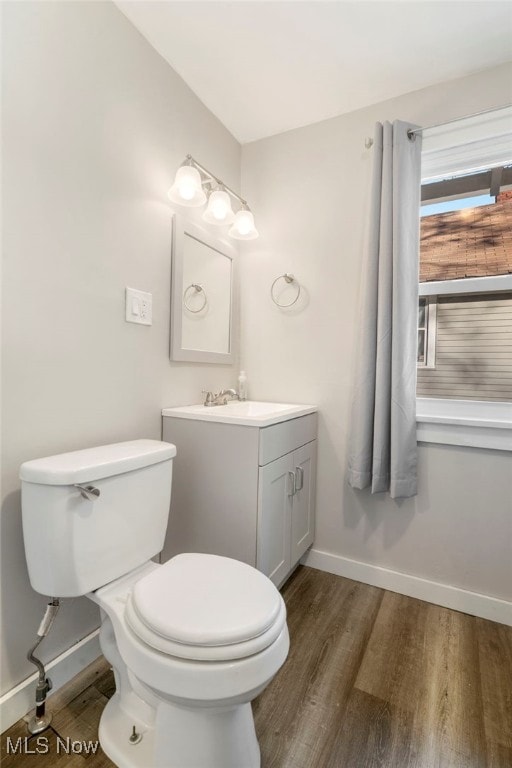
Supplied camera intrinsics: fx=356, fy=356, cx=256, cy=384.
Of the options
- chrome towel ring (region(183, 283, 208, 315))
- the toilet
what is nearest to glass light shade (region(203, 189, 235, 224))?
chrome towel ring (region(183, 283, 208, 315))

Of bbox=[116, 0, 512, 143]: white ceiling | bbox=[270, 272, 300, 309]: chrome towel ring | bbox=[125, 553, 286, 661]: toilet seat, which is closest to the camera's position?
bbox=[125, 553, 286, 661]: toilet seat

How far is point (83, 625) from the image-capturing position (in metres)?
1.23

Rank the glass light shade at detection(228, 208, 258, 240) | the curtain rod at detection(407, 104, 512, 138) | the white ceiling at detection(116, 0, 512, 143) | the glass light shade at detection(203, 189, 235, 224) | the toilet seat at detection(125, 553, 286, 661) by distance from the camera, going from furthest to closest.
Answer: the glass light shade at detection(228, 208, 258, 240), the glass light shade at detection(203, 189, 235, 224), the curtain rod at detection(407, 104, 512, 138), the white ceiling at detection(116, 0, 512, 143), the toilet seat at detection(125, 553, 286, 661)

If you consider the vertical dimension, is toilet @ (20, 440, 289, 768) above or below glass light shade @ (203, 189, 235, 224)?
below

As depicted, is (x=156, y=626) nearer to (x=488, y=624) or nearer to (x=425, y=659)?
(x=425, y=659)

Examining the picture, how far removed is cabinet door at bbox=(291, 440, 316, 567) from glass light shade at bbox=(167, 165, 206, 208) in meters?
1.18

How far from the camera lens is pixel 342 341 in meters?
1.80

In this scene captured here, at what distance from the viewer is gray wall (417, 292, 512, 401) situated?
62.0 inches

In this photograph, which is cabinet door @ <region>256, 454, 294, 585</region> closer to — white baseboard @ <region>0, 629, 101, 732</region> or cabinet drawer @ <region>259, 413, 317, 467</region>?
cabinet drawer @ <region>259, 413, 317, 467</region>

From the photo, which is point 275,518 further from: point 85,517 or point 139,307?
point 139,307

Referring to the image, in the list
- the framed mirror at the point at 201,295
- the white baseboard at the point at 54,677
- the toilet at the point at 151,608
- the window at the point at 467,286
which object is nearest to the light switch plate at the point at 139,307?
the framed mirror at the point at 201,295

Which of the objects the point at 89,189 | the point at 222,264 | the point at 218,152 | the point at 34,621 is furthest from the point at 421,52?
the point at 34,621

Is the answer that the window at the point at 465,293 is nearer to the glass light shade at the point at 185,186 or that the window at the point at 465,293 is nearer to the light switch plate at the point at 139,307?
the glass light shade at the point at 185,186

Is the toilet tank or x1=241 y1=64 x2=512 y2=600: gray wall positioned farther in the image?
x1=241 y1=64 x2=512 y2=600: gray wall
